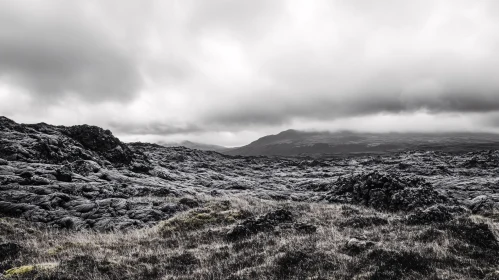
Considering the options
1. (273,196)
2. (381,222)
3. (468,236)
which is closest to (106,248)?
(381,222)

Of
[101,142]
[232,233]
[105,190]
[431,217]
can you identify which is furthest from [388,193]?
[101,142]

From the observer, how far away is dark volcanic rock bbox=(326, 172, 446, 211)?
88.8 feet

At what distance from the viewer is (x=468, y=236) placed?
43.8 feet

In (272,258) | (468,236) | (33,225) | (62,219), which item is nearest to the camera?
(272,258)

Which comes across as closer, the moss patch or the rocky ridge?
the moss patch

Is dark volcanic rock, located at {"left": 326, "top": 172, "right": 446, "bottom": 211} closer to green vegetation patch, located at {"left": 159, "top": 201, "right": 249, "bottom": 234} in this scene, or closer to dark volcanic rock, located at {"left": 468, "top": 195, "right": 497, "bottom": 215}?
dark volcanic rock, located at {"left": 468, "top": 195, "right": 497, "bottom": 215}

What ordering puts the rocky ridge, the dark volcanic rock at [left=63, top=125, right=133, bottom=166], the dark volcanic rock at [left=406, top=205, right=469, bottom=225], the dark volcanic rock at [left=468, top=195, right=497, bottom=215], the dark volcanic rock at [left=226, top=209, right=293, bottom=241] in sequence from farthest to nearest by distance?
the dark volcanic rock at [left=63, top=125, right=133, bottom=166], the dark volcanic rock at [left=468, top=195, right=497, bottom=215], the rocky ridge, the dark volcanic rock at [left=406, top=205, right=469, bottom=225], the dark volcanic rock at [left=226, top=209, right=293, bottom=241]

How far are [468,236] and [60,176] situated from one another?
112 feet

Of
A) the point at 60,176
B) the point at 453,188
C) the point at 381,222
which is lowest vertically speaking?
the point at 453,188

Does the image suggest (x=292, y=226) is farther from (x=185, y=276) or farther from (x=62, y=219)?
(x=62, y=219)

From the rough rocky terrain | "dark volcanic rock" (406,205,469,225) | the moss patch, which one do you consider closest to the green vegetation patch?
the rough rocky terrain

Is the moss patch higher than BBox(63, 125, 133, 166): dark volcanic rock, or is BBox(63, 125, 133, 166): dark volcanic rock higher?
BBox(63, 125, 133, 166): dark volcanic rock

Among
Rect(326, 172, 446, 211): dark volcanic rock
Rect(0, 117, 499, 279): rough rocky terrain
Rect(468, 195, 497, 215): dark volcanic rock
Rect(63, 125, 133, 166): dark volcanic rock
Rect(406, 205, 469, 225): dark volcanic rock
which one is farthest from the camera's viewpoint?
Rect(63, 125, 133, 166): dark volcanic rock

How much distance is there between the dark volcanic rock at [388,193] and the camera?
27.1 metres
